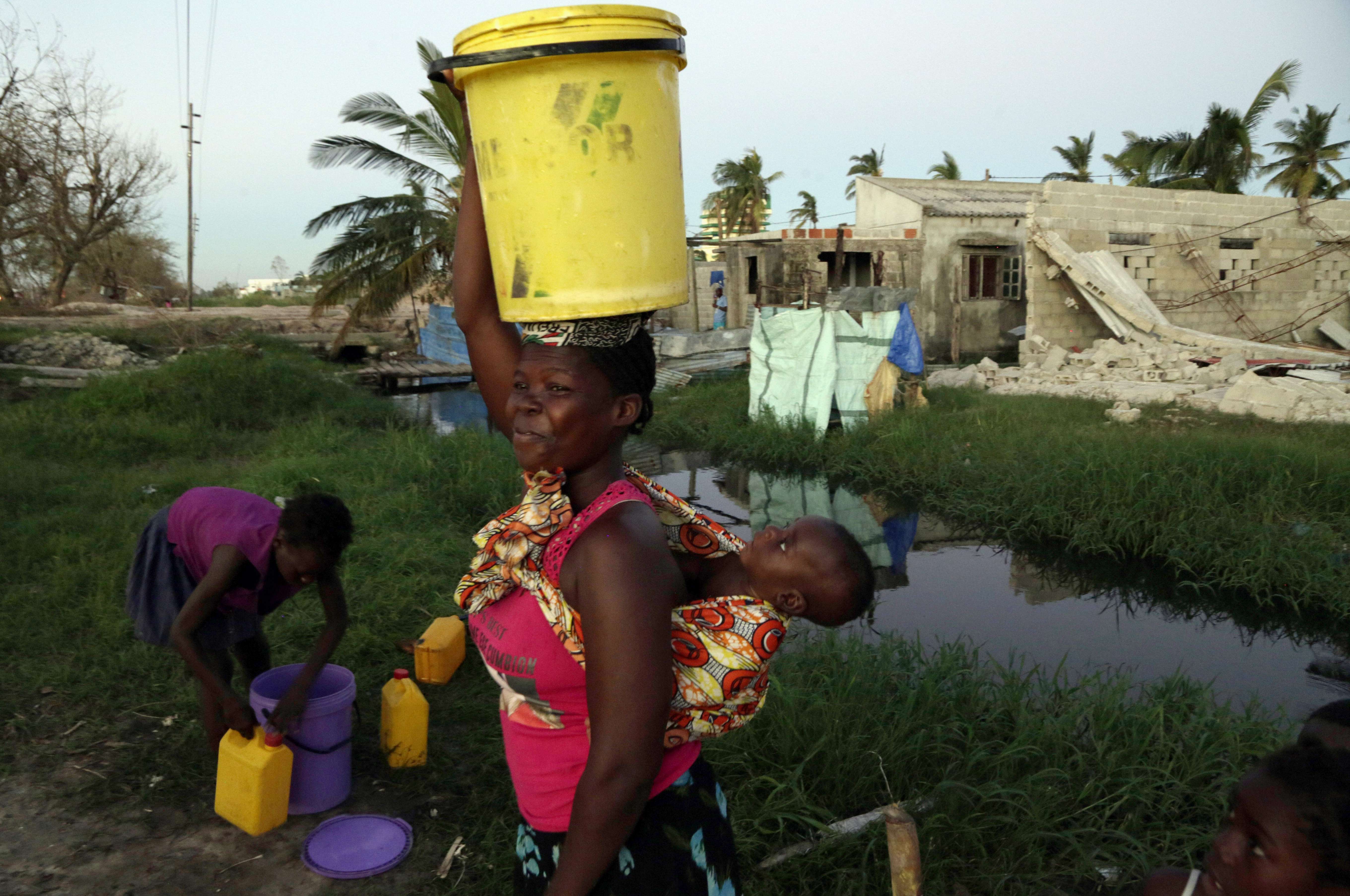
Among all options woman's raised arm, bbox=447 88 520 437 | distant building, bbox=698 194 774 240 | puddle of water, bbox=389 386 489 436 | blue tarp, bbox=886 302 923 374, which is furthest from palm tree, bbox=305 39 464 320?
distant building, bbox=698 194 774 240

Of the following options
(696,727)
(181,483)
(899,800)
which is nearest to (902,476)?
(899,800)

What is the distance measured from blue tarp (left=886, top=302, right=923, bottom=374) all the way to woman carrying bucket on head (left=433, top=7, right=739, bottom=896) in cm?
829

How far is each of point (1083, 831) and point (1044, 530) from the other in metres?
4.03

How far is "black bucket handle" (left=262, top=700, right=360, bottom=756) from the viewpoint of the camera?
8.48 ft

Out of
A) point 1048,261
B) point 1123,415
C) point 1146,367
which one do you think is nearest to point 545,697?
point 1123,415

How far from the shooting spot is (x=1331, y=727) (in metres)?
1.43

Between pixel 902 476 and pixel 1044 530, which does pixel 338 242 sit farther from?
pixel 1044 530

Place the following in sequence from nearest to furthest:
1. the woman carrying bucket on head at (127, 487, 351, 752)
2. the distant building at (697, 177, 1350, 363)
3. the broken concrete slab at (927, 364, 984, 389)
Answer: the woman carrying bucket on head at (127, 487, 351, 752)
the broken concrete slab at (927, 364, 984, 389)
the distant building at (697, 177, 1350, 363)

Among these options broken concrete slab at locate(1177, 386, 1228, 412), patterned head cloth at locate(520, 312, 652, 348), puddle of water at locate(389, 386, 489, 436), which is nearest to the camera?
patterned head cloth at locate(520, 312, 652, 348)

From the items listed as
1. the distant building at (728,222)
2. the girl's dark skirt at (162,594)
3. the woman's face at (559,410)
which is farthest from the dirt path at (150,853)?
the distant building at (728,222)

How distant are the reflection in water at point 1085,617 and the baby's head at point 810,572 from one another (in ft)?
8.52

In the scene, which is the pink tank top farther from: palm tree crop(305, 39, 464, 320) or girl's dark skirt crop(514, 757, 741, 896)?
palm tree crop(305, 39, 464, 320)

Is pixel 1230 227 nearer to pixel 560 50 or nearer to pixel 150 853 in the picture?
pixel 560 50

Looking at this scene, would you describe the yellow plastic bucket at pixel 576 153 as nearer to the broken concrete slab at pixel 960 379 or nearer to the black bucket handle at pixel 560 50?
the black bucket handle at pixel 560 50
